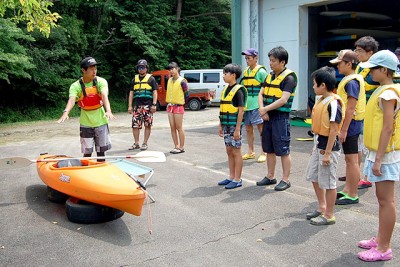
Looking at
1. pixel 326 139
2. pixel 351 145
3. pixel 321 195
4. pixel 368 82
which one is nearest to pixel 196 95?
pixel 368 82

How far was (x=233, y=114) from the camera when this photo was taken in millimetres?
5785

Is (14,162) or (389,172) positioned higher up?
(389,172)

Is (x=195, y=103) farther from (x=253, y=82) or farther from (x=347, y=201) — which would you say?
(x=347, y=201)

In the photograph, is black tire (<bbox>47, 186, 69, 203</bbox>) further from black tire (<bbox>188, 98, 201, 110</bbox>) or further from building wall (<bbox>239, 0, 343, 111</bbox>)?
black tire (<bbox>188, 98, 201, 110</bbox>)

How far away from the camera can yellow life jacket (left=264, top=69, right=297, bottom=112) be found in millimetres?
5656

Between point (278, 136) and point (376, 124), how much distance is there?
7.32 feet

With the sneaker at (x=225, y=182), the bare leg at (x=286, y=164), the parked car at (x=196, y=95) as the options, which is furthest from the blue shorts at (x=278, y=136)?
the parked car at (x=196, y=95)

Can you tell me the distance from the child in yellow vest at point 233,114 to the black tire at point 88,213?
1.93 meters

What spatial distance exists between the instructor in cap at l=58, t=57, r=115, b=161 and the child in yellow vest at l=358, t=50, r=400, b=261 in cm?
375

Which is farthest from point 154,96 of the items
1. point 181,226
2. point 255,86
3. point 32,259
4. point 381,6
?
point 381,6

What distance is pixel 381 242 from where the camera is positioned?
11.7 feet

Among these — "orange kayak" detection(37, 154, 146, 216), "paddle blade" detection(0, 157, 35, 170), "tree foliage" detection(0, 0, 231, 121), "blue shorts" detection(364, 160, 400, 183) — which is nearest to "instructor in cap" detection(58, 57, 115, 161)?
"paddle blade" detection(0, 157, 35, 170)

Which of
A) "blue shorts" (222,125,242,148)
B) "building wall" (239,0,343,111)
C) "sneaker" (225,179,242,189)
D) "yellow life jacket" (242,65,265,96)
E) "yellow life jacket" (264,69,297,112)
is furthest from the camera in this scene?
"building wall" (239,0,343,111)

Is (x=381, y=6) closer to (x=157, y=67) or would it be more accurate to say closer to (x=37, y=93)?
(x=157, y=67)
